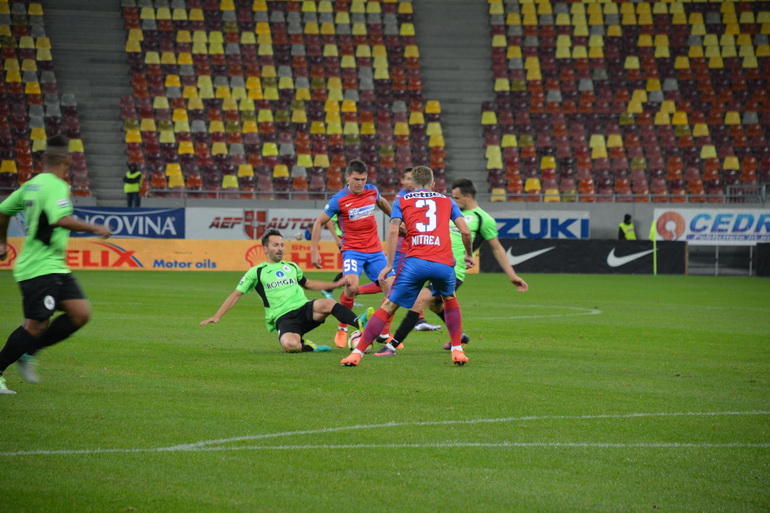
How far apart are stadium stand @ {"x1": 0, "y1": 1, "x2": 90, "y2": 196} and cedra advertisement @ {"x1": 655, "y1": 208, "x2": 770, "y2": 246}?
59.7 feet

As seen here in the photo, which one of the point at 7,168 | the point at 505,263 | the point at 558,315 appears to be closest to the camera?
the point at 505,263

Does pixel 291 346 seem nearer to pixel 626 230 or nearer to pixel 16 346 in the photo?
pixel 16 346

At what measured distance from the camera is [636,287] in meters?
25.0

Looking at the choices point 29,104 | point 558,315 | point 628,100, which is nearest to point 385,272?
point 558,315

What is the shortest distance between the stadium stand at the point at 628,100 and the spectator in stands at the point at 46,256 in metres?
26.9

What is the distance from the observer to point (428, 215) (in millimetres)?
9469

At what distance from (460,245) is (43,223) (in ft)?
21.5

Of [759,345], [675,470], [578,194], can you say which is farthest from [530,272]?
[675,470]

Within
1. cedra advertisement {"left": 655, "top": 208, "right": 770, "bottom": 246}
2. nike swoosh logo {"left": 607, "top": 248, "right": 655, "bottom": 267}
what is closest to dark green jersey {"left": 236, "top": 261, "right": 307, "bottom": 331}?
nike swoosh logo {"left": 607, "top": 248, "right": 655, "bottom": 267}

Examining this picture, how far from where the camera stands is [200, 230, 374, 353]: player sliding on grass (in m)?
10.6

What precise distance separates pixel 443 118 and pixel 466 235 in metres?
29.5

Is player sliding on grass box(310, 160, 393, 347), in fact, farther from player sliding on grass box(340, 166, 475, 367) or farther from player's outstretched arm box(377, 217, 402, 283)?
player sliding on grass box(340, 166, 475, 367)

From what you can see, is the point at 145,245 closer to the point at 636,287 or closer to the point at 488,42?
the point at 636,287

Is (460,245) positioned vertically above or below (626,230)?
above
